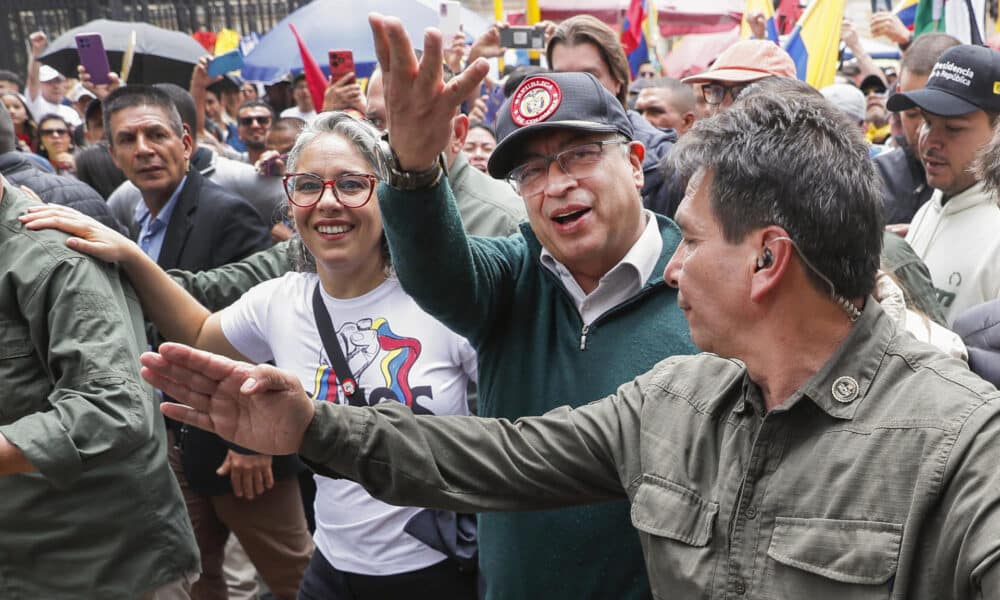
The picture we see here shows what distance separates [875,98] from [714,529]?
876 cm

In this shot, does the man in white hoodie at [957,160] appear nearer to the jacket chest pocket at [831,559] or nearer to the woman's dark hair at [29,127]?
the jacket chest pocket at [831,559]

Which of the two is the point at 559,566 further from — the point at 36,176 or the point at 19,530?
the point at 36,176

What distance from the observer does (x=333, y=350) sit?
10.2ft

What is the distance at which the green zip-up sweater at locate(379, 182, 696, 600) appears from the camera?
7.78ft

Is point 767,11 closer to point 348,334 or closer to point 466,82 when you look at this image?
point 348,334

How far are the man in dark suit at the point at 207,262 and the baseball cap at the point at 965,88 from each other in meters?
2.69

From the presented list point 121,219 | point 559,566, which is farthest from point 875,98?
point 559,566

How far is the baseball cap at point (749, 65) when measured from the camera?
15.0 feet

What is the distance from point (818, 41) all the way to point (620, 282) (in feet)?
18.9

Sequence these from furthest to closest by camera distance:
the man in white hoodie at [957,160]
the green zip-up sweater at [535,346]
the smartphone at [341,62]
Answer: the smartphone at [341,62]
the man in white hoodie at [957,160]
the green zip-up sweater at [535,346]

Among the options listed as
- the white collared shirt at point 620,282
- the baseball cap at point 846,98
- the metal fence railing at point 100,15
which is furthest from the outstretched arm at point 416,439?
the metal fence railing at point 100,15

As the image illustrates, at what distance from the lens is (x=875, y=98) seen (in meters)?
9.70

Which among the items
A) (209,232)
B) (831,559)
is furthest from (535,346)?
(209,232)

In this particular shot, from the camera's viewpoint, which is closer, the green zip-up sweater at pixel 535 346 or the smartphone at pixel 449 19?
the green zip-up sweater at pixel 535 346
